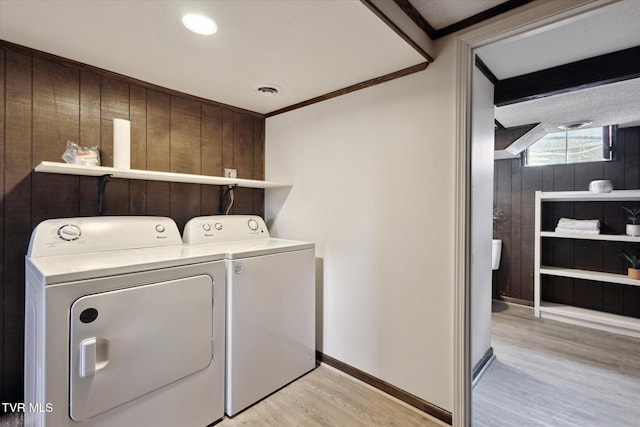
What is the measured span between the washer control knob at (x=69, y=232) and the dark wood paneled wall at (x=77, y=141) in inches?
8.8

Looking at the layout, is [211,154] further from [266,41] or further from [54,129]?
[266,41]

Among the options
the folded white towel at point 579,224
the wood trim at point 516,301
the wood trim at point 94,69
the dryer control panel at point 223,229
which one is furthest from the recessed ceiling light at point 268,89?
the wood trim at point 516,301

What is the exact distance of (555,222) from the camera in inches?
138

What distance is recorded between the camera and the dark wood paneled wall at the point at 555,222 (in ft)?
10.2

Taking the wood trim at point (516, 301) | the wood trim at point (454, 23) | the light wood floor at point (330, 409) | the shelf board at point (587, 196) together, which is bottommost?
the light wood floor at point (330, 409)

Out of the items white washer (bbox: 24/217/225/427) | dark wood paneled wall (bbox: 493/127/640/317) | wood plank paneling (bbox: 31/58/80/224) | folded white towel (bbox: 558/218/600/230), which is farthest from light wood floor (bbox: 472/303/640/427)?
wood plank paneling (bbox: 31/58/80/224)

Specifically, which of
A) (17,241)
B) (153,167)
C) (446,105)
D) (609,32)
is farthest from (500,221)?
(17,241)

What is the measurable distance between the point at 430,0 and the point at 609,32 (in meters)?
1.06

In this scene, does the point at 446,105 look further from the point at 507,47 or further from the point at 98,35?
the point at 98,35

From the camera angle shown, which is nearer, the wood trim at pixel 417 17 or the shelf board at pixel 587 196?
the wood trim at pixel 417 17

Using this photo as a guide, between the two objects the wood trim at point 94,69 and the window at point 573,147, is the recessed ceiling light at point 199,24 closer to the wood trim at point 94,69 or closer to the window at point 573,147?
the wood trim at point 94,69

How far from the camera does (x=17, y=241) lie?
1566 mm

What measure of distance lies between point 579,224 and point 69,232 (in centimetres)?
433

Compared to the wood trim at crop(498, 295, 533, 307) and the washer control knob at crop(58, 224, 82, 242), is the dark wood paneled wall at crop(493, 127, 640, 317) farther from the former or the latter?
the washer control knob at crop(58, 224, 82, 242)
